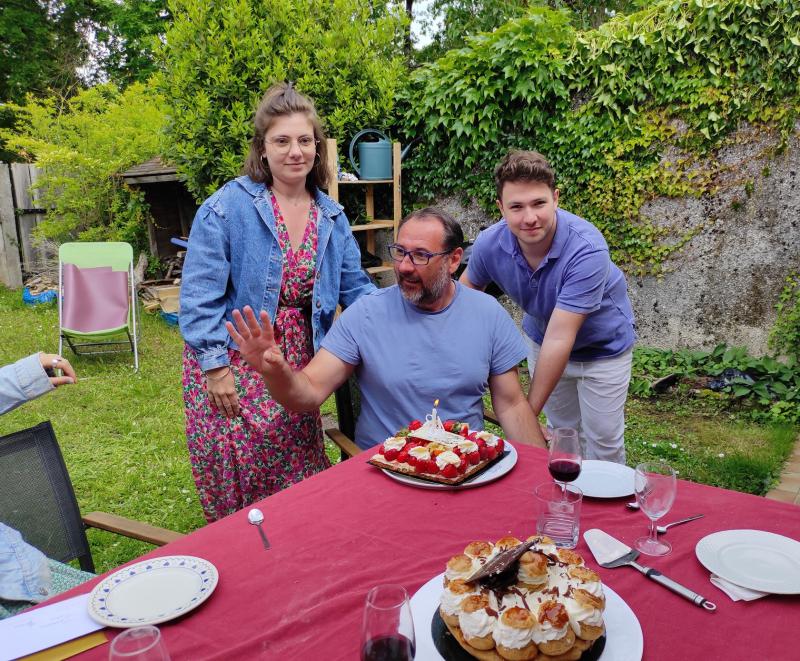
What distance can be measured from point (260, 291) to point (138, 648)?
1.73 metres

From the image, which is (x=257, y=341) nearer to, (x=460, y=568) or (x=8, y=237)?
(x=460, y=568)

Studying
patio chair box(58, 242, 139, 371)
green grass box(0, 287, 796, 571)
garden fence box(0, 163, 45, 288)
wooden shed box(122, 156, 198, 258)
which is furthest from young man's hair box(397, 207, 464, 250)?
garden fence box(0, 163, 45, 288)

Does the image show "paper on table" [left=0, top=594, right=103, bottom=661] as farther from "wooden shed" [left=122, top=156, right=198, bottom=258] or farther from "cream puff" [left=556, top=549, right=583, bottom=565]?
"wooden shed" [left=122, top=156, right=198, bottom=258]

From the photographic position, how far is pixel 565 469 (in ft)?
5.51

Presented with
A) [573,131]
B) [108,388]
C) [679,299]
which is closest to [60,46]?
[108,388]

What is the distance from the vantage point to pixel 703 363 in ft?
17.7

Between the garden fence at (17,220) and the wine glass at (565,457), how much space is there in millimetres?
10704

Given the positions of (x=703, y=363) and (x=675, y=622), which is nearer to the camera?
(x=675, y=622)

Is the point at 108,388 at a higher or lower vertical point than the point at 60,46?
lower

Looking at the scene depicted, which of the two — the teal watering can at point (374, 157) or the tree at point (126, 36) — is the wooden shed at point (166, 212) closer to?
the teal watering can at point (374, 157)

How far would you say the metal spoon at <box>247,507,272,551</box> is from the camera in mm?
1524

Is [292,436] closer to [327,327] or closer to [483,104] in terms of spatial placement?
[327,327]

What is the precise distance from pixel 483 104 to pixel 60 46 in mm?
17764

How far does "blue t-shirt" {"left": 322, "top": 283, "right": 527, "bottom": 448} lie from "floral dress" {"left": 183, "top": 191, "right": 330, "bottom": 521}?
0.66ft
